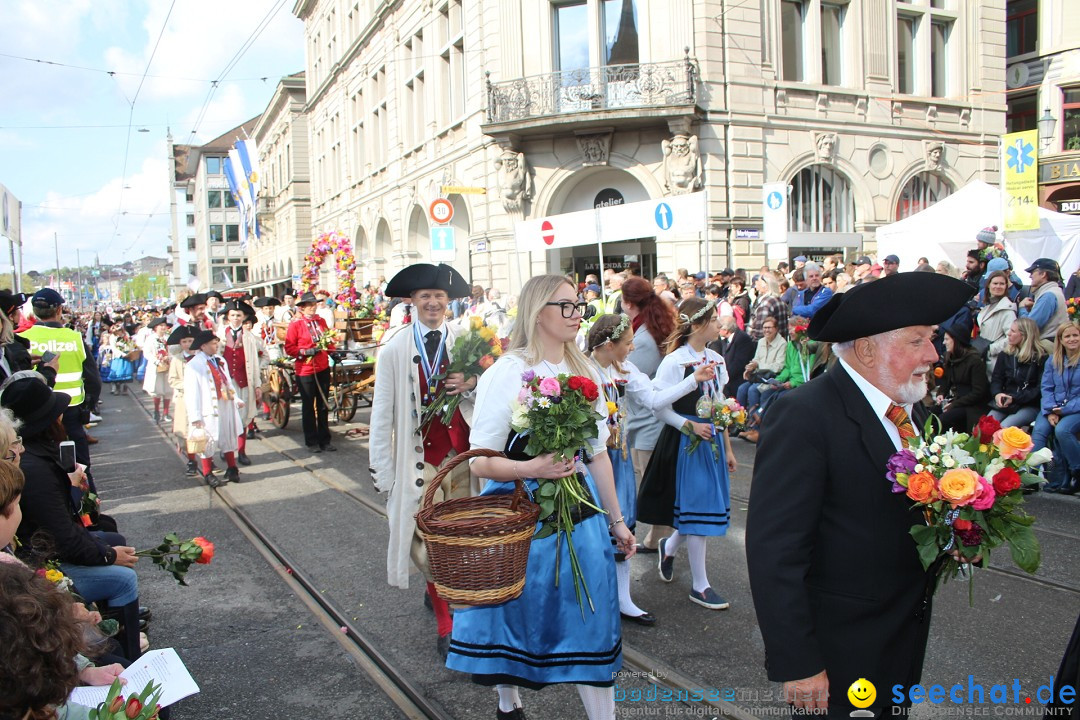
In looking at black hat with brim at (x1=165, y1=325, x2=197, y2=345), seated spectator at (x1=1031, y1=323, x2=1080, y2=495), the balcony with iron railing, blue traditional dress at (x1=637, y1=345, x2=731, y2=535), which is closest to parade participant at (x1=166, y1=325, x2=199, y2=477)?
black hat with brim at (x1=165, y1=325, x2=197, y2=345)

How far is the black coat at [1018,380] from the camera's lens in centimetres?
846

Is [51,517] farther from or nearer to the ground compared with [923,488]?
nearer to the ground

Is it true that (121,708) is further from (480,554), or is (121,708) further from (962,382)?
(962,382)

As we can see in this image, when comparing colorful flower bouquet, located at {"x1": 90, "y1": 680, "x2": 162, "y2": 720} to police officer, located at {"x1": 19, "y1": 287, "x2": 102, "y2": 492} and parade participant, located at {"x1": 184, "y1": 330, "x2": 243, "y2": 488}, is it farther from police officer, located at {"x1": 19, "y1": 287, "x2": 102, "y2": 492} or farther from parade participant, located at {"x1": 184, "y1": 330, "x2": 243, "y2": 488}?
parade participant, located at {"x1": 184, "y1": 330, "x2": 243, "y2": 488}

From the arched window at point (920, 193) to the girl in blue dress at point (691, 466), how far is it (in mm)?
20267

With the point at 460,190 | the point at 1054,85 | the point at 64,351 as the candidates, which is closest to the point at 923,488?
the point at 64,351

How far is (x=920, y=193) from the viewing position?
77.7 feet

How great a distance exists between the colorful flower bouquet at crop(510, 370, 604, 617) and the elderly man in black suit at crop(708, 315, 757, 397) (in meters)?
8.82

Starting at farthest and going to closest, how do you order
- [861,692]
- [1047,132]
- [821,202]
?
[1047,132], [821,202], [861,692]

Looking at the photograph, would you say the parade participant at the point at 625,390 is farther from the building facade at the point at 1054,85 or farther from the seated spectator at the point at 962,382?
the building facade at the point at 1054,85

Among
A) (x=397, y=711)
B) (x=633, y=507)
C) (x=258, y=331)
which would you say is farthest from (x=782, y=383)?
(x=258, y=331)

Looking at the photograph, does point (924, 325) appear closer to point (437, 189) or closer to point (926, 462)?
point (926, 462)

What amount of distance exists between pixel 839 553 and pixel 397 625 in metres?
3.35

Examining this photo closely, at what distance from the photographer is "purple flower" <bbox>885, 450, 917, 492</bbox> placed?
2225mm
